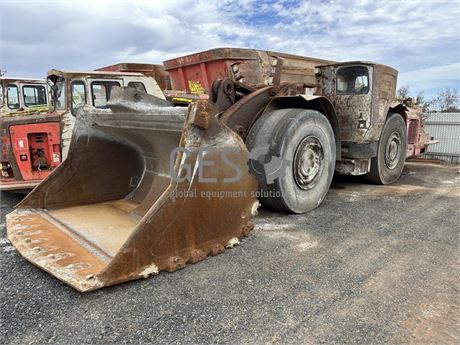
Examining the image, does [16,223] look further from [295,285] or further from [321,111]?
[321,111]

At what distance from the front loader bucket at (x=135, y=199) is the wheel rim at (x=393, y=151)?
12.1 ft

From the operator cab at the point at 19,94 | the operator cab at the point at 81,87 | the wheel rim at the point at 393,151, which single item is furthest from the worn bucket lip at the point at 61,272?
the operator cab at the point at 19,94

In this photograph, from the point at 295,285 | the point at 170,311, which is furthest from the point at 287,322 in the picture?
the point at 170,311

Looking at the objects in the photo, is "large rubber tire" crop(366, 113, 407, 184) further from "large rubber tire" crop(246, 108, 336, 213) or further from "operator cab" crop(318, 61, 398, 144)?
"large rubber tire" crop(246, 108, 336, 213)

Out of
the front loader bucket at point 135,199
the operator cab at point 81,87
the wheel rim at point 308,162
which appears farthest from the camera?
the operator cab at point 81,87

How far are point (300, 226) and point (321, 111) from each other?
1571 mm

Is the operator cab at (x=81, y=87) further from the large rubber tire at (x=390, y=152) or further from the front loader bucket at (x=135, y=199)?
the large rubber tire at (x=390, y=152)

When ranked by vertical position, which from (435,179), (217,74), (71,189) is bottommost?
(435,179)

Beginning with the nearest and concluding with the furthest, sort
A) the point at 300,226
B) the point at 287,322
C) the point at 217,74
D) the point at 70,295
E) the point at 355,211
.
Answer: the point at 287,322, the point at 70,295, the point at 300,226, the point at 355,211, the point at 217,74

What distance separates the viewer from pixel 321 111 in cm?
445

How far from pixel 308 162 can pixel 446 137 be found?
23.4ft

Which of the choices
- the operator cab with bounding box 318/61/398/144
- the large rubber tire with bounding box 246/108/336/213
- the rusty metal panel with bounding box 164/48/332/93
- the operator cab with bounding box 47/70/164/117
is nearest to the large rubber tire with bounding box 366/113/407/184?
the operator cab with bounding box 318/61/398/144

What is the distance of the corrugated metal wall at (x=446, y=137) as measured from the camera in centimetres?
922

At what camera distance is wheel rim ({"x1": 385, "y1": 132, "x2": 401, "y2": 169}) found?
5846 millimetres
